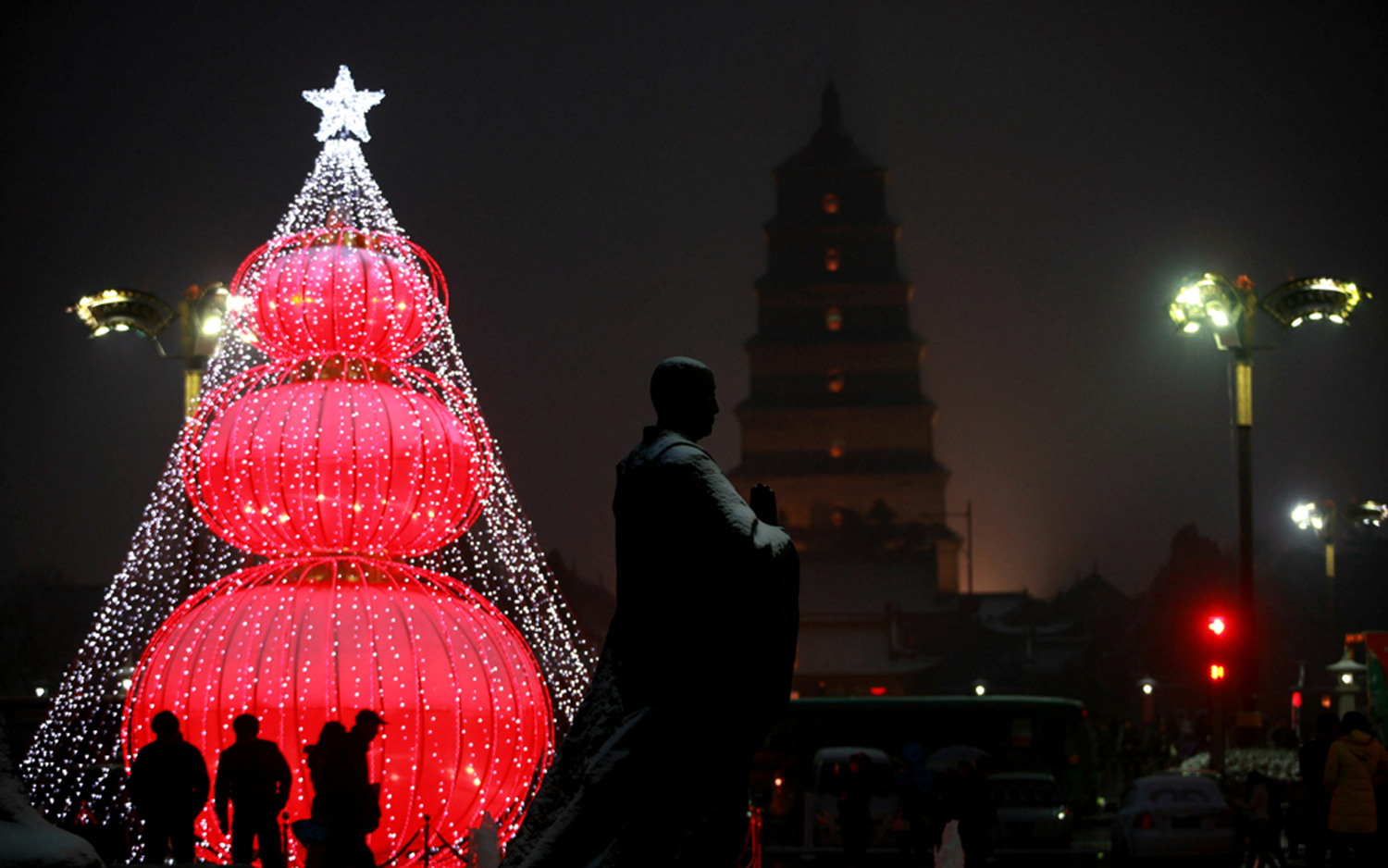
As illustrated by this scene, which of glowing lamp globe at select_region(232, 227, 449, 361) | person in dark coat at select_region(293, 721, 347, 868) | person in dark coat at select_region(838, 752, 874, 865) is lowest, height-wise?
person in dark coat at select_region(838, 752, 874, 865)

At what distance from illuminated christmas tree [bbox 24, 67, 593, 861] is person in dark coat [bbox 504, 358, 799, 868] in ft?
20.7

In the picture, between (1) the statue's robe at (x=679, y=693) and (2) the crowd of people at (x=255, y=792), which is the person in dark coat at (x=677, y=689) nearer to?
(1) the statue's robe at (x=679, y=693)

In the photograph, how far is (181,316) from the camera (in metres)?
15.6

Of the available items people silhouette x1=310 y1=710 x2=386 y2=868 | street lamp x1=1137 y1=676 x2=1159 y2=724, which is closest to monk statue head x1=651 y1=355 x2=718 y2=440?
people silhouette x1=310 y1=710 x2=386 y2=868

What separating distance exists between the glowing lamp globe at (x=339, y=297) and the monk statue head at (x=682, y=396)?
22.9 ft

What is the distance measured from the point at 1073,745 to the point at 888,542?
37380 millimetres

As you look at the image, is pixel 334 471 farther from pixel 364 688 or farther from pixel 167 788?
pixel 167 788

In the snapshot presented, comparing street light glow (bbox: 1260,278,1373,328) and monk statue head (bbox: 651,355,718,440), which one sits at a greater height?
street light glow (bbox: 1260,278,1373,328)

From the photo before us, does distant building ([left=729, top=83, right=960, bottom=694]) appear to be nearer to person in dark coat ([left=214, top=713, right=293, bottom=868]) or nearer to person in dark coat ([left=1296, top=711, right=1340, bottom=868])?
person in dark coat ([left=1296, top=711, right=1340, bottom=868])

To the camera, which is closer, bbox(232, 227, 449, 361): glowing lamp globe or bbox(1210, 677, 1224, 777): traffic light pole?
bbox(232, 227, 449, 361): glowing lamp globe

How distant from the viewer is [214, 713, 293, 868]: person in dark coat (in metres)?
9.37

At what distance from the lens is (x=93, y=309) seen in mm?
15781

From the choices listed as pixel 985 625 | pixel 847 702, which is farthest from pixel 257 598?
pixel 985 625

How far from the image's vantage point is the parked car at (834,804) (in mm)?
20453
